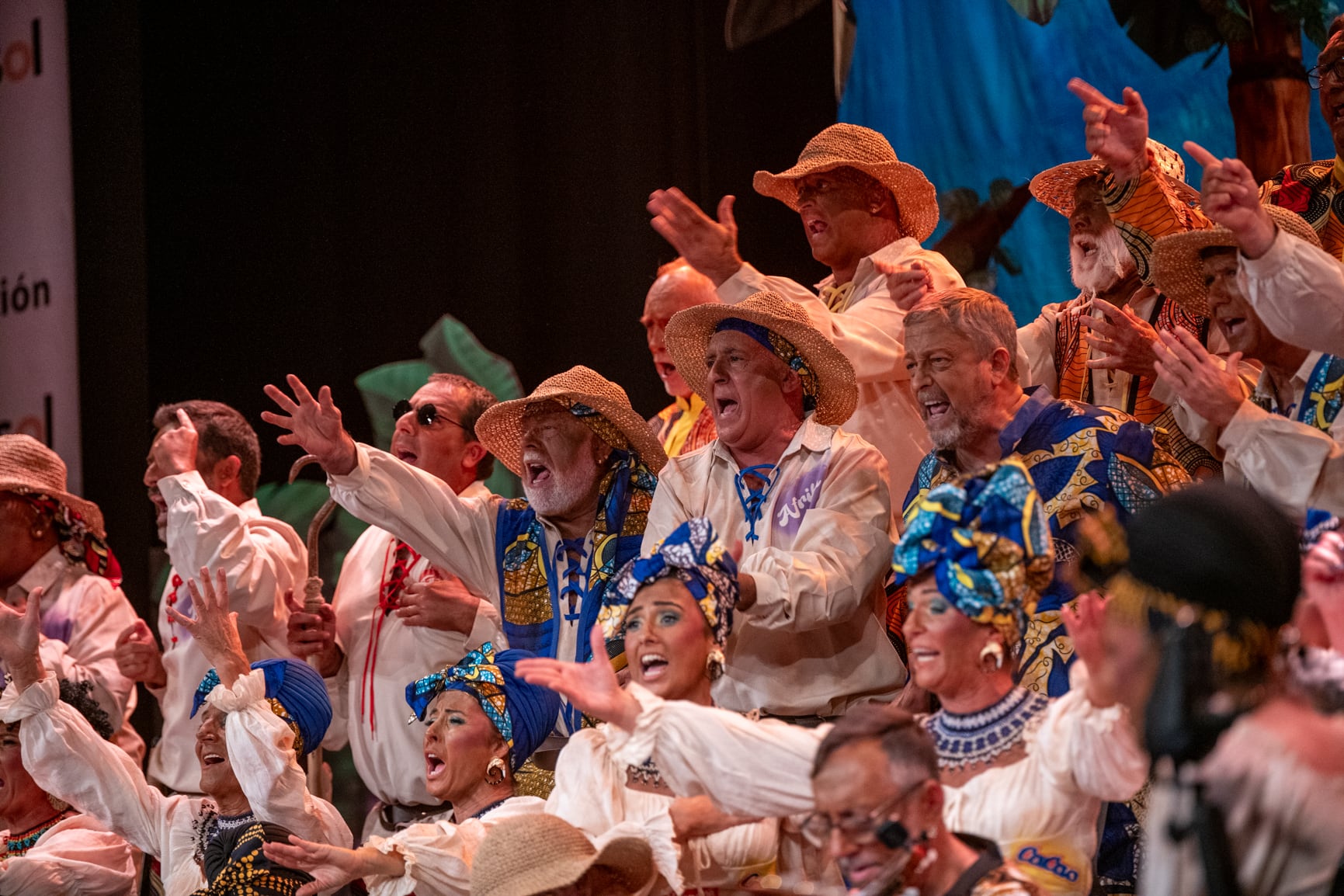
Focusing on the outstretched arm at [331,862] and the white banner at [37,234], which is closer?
the outstretched arm at [331,862]

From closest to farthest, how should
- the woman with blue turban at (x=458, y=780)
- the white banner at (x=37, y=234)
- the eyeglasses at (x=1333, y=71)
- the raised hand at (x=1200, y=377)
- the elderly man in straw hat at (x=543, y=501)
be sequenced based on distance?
the raised hand at (x=1200, y=377) < the woman with blue turban at (x=458, y=780) < the eyeglasses at (x=1333, y=71) < the elderly man in straw hat at (x=543, y=501) < the white banner at (x=37, y=234)

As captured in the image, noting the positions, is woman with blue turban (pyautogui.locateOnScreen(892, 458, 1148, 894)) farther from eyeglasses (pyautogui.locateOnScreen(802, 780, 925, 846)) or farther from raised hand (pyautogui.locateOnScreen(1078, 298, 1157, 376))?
raised hand (pyautogui.locateOnScreen(1078, 298, 1157, 376))

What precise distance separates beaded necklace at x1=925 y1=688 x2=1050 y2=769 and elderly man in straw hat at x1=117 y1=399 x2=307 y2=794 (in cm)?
280

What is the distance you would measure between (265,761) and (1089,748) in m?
2.31

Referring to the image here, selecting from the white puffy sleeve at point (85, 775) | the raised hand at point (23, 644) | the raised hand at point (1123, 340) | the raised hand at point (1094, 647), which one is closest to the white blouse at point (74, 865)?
the white puffy sleeve at point (85, 775)

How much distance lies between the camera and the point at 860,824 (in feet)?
8.23

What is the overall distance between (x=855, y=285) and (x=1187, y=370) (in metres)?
1.57

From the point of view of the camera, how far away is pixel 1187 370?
354 cm

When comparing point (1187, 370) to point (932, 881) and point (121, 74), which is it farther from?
point (121, 74)

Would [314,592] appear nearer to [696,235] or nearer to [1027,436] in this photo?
[696,235]

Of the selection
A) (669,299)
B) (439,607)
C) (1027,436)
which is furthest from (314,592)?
(1027,436)

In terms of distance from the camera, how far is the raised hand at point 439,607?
4.91m

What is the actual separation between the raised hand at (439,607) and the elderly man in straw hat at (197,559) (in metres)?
0.53

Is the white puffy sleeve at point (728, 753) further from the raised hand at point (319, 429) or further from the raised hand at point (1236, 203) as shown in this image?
the raised hand at point (319, 429)
